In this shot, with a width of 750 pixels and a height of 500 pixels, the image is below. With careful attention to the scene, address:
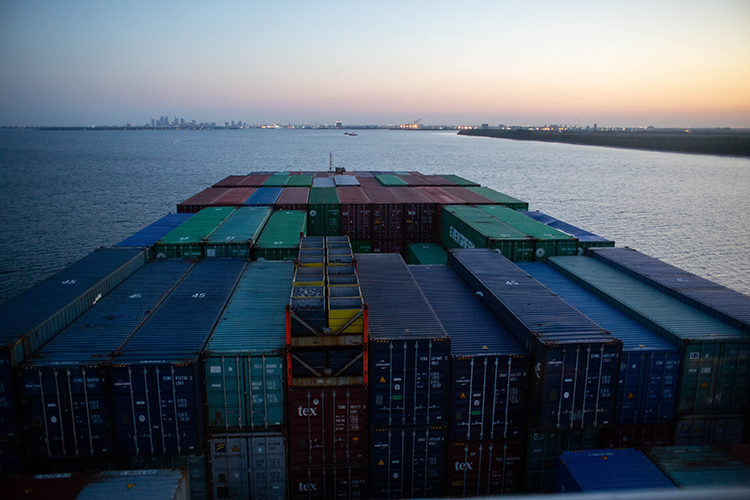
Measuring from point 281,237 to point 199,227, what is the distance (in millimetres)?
5497

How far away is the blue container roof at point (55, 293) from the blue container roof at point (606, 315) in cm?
1876

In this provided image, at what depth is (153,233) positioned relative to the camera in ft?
93.8

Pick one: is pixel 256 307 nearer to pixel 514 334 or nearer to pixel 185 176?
pixel 514 334

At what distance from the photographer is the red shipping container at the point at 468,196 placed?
128 ft

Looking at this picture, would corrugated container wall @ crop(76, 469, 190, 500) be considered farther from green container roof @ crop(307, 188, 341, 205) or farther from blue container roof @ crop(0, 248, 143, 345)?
green container roof @ crop(307, 188, 341, 205)

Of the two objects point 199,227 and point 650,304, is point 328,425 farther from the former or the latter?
point 199,227

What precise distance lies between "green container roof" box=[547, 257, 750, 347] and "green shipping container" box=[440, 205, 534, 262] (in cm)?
174

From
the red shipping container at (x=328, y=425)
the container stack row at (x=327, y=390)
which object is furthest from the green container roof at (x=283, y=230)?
the red shipping container at (x=328, y=425)

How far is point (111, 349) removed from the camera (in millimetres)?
14297

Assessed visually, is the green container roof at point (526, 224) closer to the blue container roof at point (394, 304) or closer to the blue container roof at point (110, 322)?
the blue container roof at point (394, 304)

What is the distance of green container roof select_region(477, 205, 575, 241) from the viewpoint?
26.7 metres

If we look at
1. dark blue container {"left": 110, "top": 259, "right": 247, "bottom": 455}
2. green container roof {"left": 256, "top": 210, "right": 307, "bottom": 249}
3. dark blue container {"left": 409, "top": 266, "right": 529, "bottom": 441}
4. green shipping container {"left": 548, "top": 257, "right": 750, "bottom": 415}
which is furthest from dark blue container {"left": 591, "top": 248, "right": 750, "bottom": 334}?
dark blue container {"left": 110, "top": 259, "right": 247, "bottom": 455}

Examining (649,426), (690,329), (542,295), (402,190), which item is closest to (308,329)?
(542,295)

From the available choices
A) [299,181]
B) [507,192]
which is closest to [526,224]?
[299,181]
